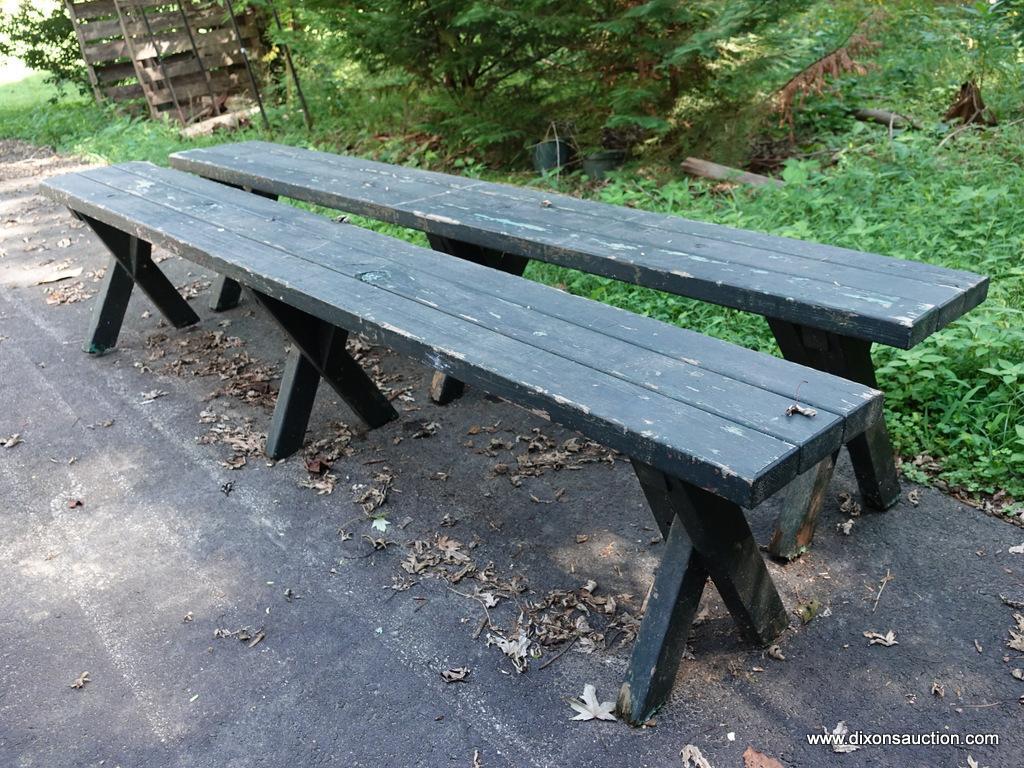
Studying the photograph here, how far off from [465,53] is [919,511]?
195 inches

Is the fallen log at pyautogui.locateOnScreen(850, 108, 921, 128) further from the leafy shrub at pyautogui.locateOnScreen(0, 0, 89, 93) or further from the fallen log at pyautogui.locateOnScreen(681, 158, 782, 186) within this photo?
the leafy shrub at pyautogui.locateOnScreen(0, 0, 89, 93)

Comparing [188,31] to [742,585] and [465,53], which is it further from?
[742,585]

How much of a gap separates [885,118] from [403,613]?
533 centimetres

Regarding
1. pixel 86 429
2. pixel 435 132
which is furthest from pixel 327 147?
pixel 86 429

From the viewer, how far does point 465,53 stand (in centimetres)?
650

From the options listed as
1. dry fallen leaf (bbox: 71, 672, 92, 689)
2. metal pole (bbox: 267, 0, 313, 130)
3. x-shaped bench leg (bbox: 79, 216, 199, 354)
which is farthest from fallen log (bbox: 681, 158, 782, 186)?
metal pole (bbox: 267, 0, 313, 130)

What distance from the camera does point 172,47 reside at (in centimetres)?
1072

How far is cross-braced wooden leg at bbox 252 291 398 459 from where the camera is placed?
3295mm

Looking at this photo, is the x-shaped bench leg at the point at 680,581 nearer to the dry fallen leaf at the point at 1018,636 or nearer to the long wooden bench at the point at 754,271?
the long wooden bench at the point at 754,271

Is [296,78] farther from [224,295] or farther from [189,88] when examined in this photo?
[224,295]

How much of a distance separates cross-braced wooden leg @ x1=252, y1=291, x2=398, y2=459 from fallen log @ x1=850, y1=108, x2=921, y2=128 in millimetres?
4314

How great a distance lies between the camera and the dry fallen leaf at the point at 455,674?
2.30 metres

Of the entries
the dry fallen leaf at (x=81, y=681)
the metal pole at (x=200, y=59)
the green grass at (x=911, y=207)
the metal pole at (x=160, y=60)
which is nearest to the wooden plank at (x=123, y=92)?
the metal pole at (x=160, y=60)

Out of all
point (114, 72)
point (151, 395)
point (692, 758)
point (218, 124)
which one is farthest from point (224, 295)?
point (114, 72)
